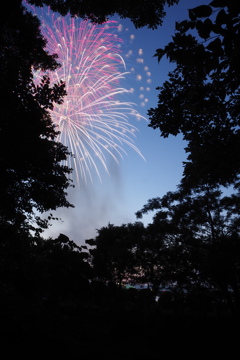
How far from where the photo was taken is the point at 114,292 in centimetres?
366

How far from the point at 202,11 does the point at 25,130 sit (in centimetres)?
728

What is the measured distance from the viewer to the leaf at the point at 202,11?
1.90 m

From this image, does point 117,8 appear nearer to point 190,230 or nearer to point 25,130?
point 25,130

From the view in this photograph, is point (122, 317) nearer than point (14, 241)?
Yes

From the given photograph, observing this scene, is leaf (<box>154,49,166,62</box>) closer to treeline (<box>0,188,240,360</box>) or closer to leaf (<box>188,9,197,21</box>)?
leaf (<box>188,9,197,21</box>)

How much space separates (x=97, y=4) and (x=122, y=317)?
1013 cm

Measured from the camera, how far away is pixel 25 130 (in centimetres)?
772

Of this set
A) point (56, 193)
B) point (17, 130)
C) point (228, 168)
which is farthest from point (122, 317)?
point (56, 193)

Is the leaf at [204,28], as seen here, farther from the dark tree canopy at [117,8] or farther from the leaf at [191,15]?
the dark tree canopy at [117,8]

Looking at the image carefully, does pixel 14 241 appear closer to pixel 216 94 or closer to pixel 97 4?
pixel 216 94

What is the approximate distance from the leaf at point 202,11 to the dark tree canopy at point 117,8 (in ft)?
24.6

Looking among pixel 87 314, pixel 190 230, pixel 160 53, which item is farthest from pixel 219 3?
pixel 190 230

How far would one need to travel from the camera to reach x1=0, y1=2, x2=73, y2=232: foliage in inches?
291

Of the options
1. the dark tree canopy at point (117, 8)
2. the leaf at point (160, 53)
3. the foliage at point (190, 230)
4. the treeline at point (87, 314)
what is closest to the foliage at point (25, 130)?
the dark tree canopy at point (117, 8)
